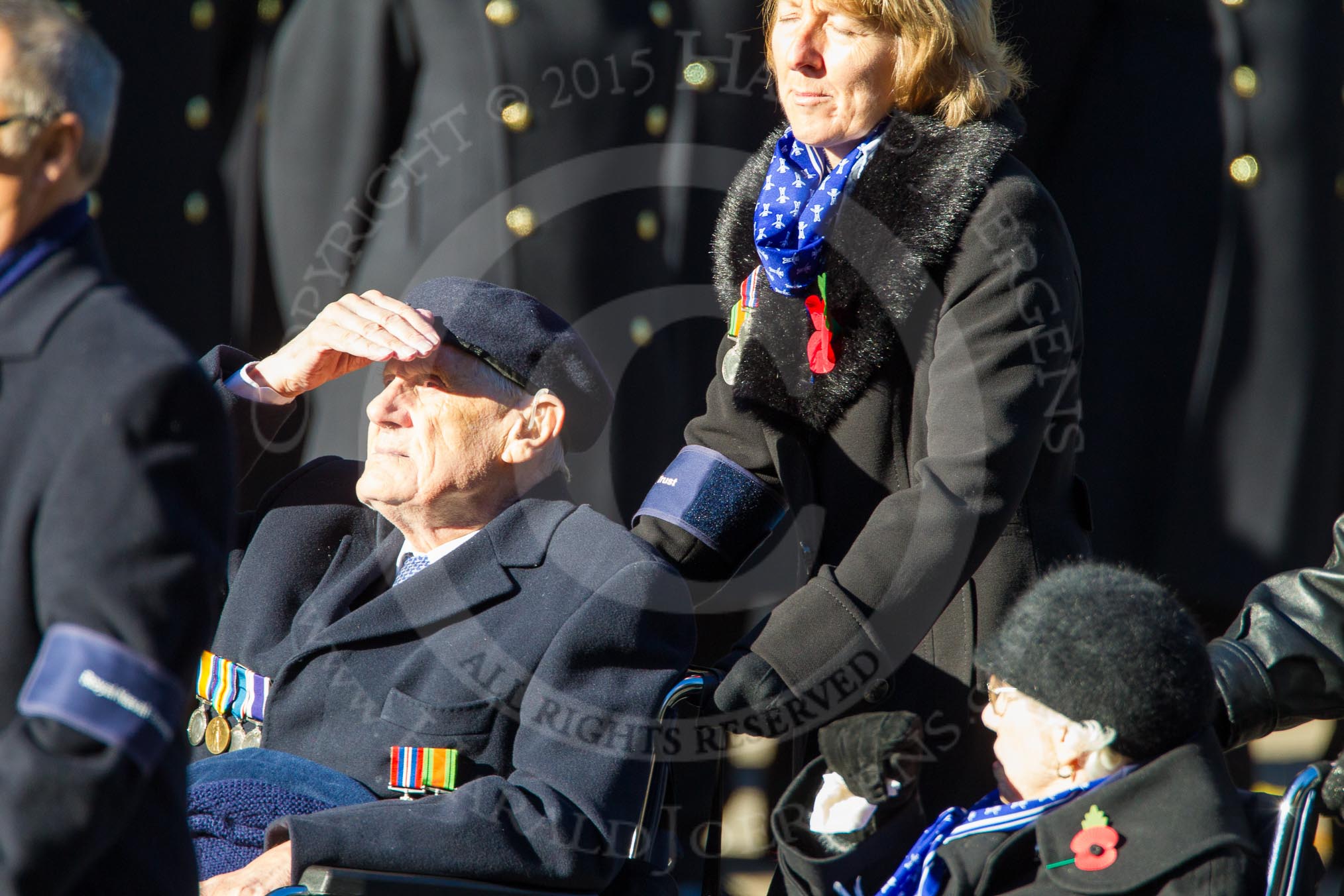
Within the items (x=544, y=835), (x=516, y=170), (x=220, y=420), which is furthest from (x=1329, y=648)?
(x=516, y=170)

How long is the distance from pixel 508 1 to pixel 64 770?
2.05m

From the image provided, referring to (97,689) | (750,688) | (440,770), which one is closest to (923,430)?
(750,688)

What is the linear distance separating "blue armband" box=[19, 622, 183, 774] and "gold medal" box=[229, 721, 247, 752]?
40.1 inches

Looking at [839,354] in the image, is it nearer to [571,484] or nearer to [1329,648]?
[1329,648]

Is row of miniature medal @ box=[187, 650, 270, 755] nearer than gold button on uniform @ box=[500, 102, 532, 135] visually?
Yes

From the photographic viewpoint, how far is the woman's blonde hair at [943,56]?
2201mm

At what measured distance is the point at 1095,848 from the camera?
185 cm

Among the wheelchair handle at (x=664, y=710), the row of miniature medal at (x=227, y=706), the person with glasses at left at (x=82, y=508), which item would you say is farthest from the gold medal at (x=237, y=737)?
the person with glasses at left at (x=82, y=508)

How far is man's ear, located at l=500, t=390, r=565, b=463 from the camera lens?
91.8 inches

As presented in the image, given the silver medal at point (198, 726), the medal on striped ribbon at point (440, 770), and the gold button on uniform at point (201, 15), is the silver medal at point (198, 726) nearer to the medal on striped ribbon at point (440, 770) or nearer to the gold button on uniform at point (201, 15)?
the medal on striped ribbon at point (440, 770)

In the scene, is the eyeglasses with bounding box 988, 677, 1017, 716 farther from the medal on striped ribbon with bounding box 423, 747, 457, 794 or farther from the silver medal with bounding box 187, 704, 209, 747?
the silver medal with bounding box 187, 704, 209, 747

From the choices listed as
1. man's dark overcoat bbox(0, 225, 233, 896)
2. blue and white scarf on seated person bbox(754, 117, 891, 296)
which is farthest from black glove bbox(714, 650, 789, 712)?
man's dark overcoat bbox(0, 225, 233, 896)

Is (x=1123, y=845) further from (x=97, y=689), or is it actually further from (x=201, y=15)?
(x=201, y=15)

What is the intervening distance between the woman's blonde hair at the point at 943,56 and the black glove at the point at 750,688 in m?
0.80
